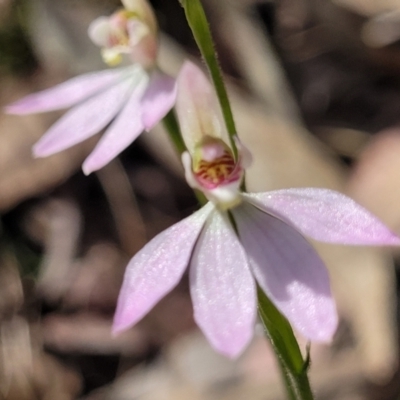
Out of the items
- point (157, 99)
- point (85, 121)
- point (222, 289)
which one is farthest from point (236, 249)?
point (85, 121)

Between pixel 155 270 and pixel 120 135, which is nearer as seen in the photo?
pixel 155 270

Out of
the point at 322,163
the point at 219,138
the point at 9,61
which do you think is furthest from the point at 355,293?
the point at 9,61

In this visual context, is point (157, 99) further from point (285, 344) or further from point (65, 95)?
point (285, 344)

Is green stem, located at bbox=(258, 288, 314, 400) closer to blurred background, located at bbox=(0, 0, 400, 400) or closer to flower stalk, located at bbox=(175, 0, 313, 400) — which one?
flower stalk, located at bbox=(175, 0, 313, 400)

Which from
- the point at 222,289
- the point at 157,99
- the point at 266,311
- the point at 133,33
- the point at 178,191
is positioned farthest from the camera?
the point at 178,191

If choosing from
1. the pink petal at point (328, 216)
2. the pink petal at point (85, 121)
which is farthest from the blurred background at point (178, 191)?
the pink petal at point (328, 216)

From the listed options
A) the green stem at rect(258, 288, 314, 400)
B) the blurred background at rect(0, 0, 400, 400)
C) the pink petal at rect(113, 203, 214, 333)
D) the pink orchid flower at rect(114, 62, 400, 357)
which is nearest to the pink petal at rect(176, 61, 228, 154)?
the pink orchid flower at rect(114, 62, 400, 357)
